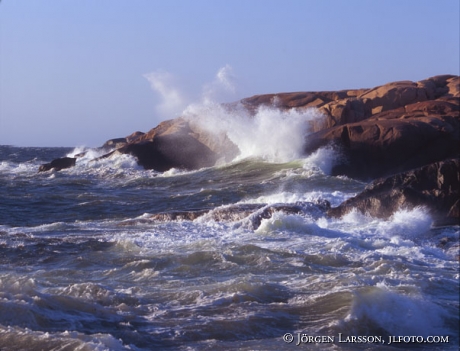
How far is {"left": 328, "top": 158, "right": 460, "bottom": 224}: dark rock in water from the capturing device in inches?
525

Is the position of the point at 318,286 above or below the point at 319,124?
below

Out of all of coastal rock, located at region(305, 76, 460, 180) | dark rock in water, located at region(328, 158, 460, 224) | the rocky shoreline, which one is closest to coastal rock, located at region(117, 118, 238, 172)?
the rocky shoreline

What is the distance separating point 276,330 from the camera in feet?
24.2

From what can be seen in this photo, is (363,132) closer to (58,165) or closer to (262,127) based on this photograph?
(262,127)

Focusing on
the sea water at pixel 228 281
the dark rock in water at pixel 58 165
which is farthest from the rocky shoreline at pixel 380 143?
the dark rock in water at pixel 58 165

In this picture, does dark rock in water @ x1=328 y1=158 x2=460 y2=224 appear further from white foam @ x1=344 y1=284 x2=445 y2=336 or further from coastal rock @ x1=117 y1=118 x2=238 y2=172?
coastal rock @ x1=117 y1=118 x2=238 y2=172

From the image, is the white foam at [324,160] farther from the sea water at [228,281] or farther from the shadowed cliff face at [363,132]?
the sea water at [228,281]

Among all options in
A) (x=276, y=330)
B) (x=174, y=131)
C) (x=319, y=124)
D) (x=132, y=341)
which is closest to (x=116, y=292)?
(x=132, y=341)

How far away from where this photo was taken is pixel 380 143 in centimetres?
2117

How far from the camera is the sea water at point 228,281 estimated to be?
718cm

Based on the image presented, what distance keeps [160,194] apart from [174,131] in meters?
9.11

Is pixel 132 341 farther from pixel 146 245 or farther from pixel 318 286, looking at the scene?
pixel 146 245

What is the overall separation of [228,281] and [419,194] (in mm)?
5621
